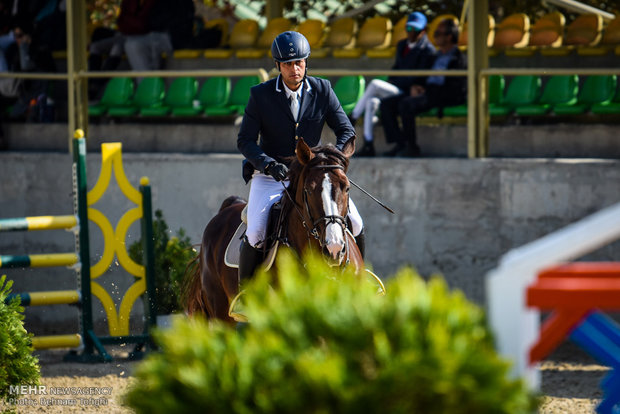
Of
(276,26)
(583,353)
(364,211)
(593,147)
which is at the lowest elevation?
(583,353)

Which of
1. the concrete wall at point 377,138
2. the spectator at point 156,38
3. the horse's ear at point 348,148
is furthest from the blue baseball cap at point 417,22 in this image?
the horse's ear at point 348,148

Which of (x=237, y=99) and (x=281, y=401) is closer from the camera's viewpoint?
(x=281, y=401)

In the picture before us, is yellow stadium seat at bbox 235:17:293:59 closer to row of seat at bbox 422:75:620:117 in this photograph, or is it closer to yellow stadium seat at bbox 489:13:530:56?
yellow stadium seat at bbox 489:13:530:56

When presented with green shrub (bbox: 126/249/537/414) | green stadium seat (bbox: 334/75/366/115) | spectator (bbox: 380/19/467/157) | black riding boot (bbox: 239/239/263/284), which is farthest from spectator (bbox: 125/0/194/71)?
green shrub (bbox: 126/249/537/414)

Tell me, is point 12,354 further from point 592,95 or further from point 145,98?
point 145,98

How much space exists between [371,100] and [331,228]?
5.19m

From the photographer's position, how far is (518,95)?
36.8ft

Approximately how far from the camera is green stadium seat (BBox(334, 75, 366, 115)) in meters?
11.5

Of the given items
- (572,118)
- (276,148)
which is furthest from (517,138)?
(276,148)

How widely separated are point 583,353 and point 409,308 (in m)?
7.40

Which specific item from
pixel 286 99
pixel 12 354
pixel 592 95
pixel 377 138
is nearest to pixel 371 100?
pixel 377 138

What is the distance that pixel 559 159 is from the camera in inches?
396

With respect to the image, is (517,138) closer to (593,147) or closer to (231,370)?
(593,147)

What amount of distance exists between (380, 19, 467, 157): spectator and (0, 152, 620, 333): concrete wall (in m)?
0.38
